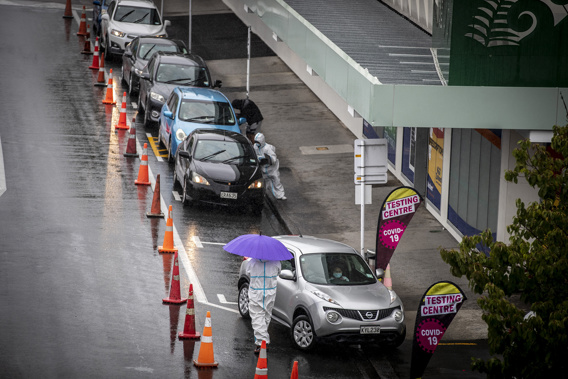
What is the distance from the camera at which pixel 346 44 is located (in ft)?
81.4

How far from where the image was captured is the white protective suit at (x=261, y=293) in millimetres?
16469

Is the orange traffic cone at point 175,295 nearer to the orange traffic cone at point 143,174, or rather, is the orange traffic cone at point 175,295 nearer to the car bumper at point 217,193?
the car bumper at point 217,193

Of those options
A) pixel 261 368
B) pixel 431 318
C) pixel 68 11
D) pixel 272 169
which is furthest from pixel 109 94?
pixel 261 368

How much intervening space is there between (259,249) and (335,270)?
1826mm

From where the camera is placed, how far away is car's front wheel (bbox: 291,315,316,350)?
16.4m

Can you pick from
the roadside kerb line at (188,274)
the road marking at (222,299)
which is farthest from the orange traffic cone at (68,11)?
the road marking at (222,299)

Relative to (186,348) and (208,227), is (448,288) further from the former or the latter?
(208,227)

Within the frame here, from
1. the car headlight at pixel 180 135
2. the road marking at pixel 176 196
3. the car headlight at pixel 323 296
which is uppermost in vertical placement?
the car headlight at pixel 180 135

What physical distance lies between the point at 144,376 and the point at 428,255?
335 inches

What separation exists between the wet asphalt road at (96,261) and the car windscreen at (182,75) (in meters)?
1.60

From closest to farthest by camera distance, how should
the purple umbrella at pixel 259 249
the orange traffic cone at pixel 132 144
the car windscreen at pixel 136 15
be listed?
the purple umbrella at pixel 259 249 < the orange traffic cone at pixel 132 144 < the car windscreen at pixel 136 15

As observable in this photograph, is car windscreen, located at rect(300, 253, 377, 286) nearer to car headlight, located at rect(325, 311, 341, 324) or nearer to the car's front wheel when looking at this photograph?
the car's front wheel

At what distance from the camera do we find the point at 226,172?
23.9m

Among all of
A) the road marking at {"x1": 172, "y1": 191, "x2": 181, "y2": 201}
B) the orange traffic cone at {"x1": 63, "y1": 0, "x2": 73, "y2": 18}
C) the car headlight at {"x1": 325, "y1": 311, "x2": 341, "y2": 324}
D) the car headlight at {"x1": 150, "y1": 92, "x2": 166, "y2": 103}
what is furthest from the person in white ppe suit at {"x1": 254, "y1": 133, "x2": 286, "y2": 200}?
the orange traffic cone at {"x1": 63, "y1": 0, "x2": 73, "y2": 18}
